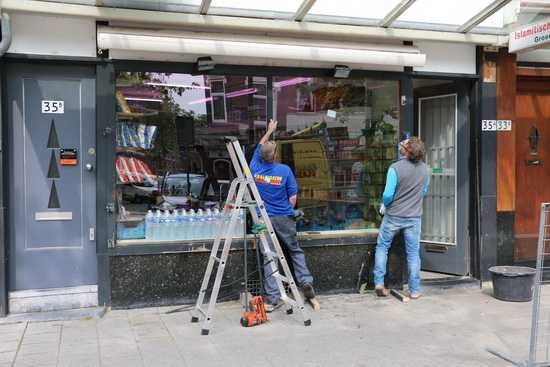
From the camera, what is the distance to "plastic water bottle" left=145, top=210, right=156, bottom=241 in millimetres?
5820

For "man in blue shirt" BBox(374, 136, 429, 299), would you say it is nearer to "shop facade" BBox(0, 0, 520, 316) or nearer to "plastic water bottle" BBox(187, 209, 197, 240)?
"shop facade" BBox(0, 0, 520, 316)

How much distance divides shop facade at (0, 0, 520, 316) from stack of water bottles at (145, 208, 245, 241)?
16mm

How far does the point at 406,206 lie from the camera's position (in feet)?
19.9

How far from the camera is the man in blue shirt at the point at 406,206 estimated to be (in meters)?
6.06

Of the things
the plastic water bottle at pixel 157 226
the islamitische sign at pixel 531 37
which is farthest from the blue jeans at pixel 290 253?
the islamitische sign at pixel 531 37

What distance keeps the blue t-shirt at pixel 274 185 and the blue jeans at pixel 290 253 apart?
11cm

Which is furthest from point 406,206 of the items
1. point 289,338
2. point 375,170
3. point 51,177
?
point 51,177

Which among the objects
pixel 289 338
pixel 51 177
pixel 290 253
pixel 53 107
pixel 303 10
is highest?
pixel 303 10

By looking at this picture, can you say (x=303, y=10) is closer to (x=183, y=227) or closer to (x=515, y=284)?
(x=183, y=227)

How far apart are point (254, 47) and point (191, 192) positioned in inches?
71.7

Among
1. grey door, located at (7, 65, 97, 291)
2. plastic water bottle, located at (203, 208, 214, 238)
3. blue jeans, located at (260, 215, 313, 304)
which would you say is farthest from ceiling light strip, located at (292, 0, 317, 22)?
plastic water bottle, located at (203, 208, 214, 238)

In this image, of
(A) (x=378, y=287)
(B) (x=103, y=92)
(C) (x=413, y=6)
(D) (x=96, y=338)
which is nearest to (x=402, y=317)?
(A) (x=378, y=287)

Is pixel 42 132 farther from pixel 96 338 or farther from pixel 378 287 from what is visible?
pixel 378 287

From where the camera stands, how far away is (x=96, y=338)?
478cm
